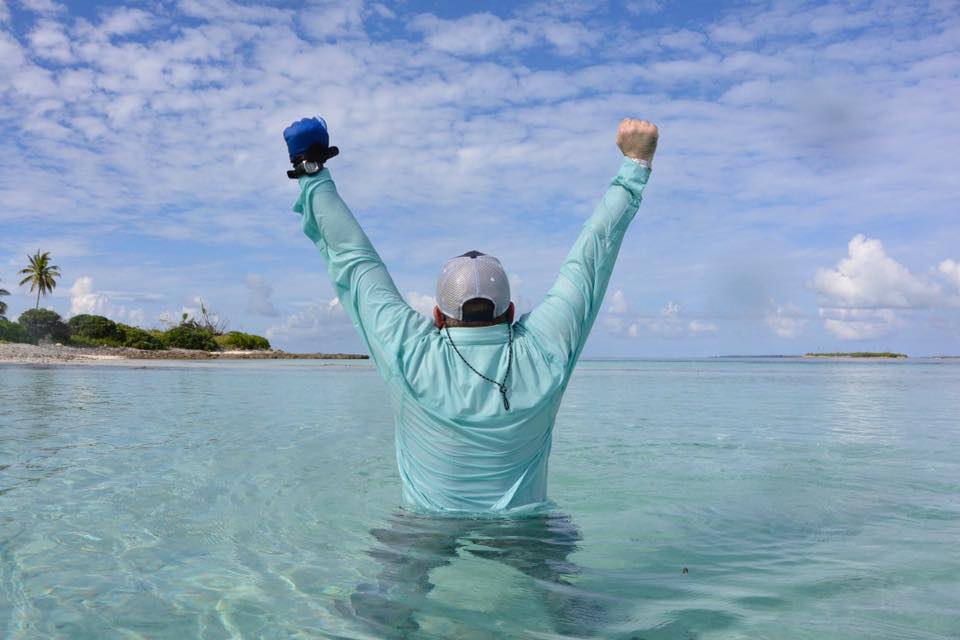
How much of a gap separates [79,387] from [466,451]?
19.6 metres

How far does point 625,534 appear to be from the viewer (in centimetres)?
454

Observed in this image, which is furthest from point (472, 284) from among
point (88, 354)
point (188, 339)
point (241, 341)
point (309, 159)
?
point (241, 341)

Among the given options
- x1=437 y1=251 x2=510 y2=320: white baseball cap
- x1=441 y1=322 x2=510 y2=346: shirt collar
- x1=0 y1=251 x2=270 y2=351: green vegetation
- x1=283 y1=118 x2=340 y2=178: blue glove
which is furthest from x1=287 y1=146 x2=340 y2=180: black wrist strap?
x1=0 y1=251 x2=270 y2=351: green vegetation

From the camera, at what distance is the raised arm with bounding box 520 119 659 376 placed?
2.85 meters

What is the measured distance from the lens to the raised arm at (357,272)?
2789 millimetres

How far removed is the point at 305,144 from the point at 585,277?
1.30m

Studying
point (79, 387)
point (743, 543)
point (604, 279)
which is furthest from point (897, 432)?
point (79, 387)

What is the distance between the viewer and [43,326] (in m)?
57.4

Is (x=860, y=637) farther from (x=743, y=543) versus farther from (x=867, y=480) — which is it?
(x=867, y=480)

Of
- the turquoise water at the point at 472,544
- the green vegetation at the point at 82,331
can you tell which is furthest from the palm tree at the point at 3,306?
the turquoise water at the point at 472,544

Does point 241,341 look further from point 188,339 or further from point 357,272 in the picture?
point 357,272

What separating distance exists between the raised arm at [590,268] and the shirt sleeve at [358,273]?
52cm

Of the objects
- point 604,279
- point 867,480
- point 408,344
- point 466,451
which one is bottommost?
point 867,480

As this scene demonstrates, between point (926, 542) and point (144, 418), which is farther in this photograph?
point (144, 418)
